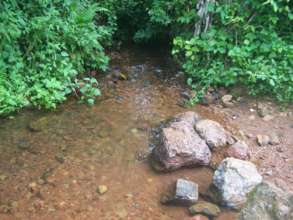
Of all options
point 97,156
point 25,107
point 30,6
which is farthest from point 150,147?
point 30,6

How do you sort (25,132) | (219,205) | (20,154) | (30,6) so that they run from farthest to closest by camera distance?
1. (30,6)
2. (25,132)
3. (20,154)
4. (219,205)

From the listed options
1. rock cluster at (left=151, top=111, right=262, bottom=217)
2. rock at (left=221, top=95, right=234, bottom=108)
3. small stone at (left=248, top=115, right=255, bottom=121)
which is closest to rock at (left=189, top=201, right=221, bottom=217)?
rock cluster at (left=151, top=111, right=262, bottom=217)

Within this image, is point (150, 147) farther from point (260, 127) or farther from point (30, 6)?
point (30, 6)

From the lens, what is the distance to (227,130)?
A: 14.4ft

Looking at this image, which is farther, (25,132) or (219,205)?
(25,132)

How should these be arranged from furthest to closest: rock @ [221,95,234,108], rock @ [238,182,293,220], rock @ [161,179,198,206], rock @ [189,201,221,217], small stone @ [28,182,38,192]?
rock @ [221,95,234,108], small stone @ [28,182,38,192], rock @ [161,179,198,206], rock @ [189,201,221,217], rock @ [238,182,293,220]

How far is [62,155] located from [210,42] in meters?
2.48

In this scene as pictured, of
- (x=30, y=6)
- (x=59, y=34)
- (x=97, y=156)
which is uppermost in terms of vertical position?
(x=30, y=6)

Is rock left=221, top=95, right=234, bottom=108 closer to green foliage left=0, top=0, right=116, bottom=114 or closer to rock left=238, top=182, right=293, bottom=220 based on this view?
green foliage left=0, top=0, right=116, bottom=114

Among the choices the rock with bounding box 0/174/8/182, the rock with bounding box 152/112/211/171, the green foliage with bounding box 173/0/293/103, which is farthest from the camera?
the green foliage with bounding box 173/0/293/103

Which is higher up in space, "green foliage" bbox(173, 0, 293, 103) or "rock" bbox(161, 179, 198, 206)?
"green foliage" bbox(173, 0, 293, 103)

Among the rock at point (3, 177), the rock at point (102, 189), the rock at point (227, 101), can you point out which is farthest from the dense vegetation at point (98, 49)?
the rock at point (102, 189)

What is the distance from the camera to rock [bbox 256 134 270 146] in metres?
4.15

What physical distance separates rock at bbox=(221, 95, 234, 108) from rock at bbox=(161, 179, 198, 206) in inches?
68.5
